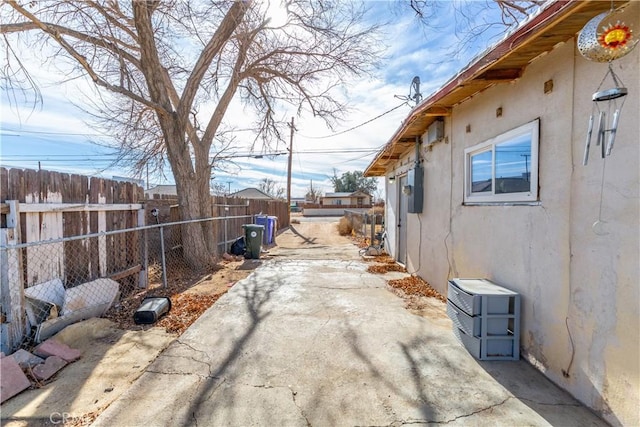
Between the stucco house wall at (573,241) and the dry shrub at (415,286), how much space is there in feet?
4.86

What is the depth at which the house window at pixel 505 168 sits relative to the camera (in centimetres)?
316

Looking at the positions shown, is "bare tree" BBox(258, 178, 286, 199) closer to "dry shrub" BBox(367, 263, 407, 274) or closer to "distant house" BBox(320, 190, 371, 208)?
"distant house" BBox(320, 190, 371, 208)

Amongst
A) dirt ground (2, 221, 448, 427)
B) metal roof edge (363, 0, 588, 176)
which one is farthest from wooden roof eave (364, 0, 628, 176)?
dirt ground (2, 221, 448, 427)

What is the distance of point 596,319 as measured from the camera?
93.0 inches

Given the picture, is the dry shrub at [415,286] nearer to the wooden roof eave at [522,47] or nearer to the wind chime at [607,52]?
the wooden roof eave at [522,47]

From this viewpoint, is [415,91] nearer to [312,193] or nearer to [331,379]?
[331,379]

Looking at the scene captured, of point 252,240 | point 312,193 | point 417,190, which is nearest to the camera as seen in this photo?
point 417,190

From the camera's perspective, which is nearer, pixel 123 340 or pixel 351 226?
pixel 123 340

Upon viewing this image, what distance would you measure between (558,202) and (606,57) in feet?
3.90

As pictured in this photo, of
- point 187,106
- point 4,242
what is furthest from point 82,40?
point 4,242

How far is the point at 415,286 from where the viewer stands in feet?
19.4

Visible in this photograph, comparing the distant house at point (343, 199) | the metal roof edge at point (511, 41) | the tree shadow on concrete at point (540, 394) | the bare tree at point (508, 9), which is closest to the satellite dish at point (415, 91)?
the bare tree at point (508, 9)

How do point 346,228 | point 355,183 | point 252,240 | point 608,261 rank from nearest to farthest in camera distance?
1. point 608,261
2. point 252,240
3. point 346,228
4. point 355,183

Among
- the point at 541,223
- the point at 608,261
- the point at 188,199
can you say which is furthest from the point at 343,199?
the point at 608,261
